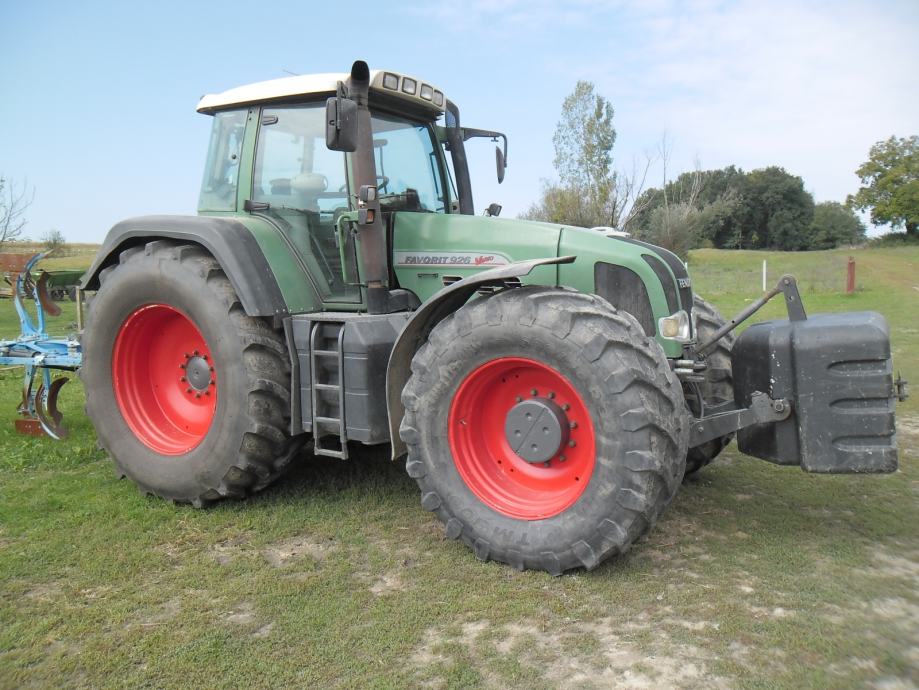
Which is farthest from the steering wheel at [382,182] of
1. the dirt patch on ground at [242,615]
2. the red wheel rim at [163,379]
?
the dirt patch on ground at [242,615]

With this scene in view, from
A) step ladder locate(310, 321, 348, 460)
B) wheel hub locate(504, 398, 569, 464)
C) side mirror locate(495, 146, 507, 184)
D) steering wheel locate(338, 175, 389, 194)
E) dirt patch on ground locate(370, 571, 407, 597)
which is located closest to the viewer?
dirt patch on ground locate(370, 571, 407, 597)

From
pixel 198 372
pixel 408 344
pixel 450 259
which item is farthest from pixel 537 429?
pixel 198 372

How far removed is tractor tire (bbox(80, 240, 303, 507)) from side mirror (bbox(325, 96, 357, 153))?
118cm

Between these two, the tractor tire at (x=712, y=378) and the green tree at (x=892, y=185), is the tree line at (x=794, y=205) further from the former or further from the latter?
the tractor tire at (x=712, y=378)

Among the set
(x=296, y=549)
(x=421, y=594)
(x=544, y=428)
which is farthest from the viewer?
(x=296, y=549)

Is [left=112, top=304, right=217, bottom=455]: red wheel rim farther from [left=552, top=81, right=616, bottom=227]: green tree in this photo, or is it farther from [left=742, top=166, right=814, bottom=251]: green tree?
[left=742, top=166, right=814, bottom=251]: green tree

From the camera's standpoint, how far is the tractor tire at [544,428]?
3545 millimetres

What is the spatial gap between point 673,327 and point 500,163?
208 cm

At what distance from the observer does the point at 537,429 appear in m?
3.87

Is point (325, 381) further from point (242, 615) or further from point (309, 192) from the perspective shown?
point (242, 615)

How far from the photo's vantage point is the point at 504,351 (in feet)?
12.6

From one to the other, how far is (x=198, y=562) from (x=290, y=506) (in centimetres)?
81

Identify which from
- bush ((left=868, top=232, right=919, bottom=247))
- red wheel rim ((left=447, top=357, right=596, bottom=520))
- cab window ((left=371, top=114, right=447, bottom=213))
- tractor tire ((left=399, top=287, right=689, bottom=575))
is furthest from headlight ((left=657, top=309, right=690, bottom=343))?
bush ((left=868, top=232, right=919, bottom=247))

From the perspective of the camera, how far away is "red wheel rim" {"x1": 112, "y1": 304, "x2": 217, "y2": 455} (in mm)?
5055
